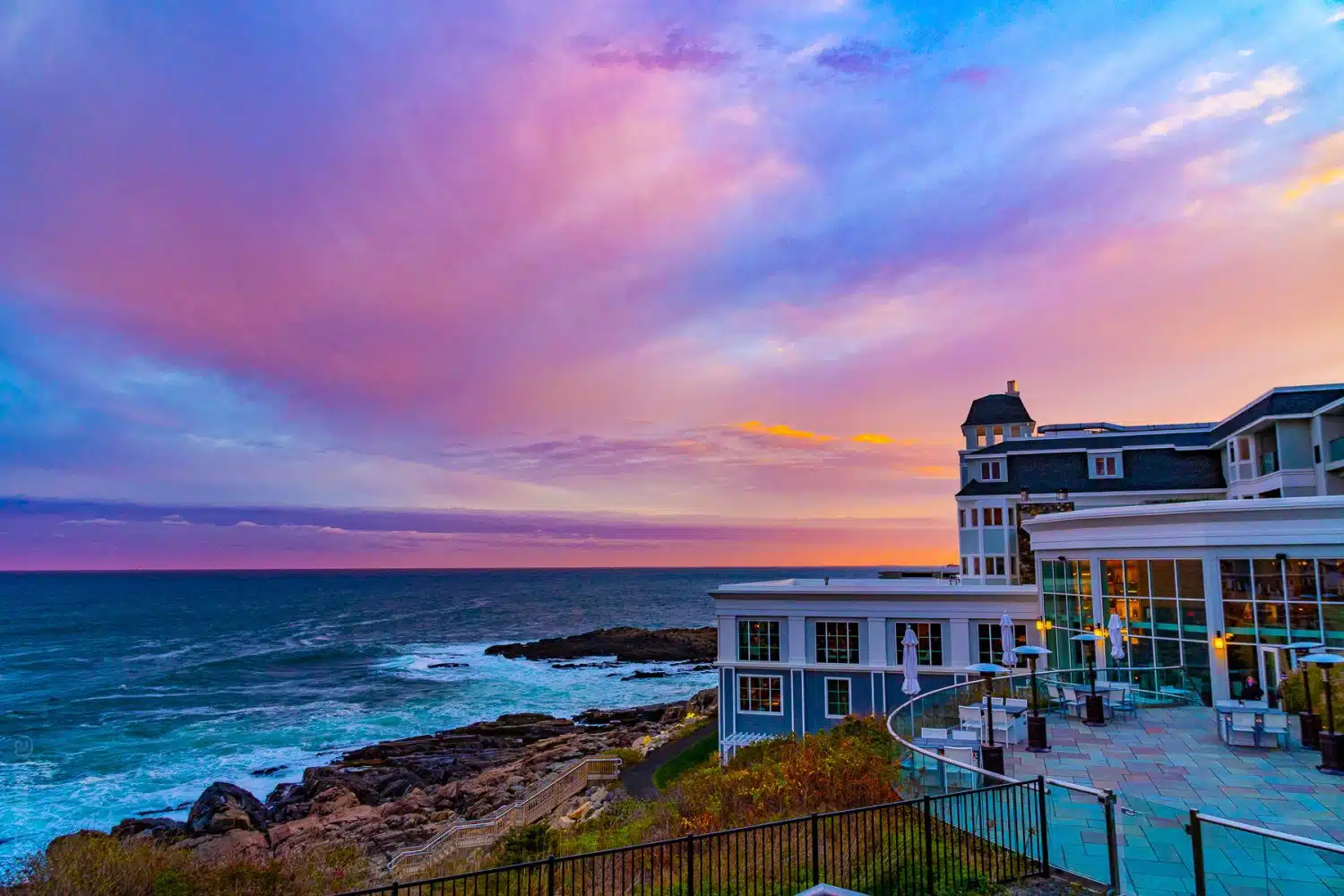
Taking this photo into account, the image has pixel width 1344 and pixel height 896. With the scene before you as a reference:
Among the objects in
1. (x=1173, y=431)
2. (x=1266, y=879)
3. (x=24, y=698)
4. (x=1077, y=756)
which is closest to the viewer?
(x=1266, y=879)

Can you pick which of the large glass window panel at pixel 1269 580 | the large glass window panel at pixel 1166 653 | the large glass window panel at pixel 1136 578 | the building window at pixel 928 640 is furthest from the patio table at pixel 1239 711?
the building window at pixel 928 640

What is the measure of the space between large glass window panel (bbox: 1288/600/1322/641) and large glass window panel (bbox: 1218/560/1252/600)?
2.98 feet

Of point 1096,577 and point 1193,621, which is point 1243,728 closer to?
point 1193,621

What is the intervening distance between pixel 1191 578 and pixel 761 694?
47.0 feet

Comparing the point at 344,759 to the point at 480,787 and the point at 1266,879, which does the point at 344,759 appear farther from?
the point at 1266,879

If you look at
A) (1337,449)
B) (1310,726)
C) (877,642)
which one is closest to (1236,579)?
(1310,726)

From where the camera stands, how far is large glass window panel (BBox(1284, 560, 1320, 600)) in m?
17.3

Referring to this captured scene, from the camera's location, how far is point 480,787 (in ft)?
109

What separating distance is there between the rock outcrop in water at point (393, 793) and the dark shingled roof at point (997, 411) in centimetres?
2360

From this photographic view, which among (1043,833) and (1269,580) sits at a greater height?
(1269,580)

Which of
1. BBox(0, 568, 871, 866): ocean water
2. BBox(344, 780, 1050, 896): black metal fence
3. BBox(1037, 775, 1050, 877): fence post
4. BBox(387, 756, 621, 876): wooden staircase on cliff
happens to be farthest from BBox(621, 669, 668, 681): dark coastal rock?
BBox(1037, 775, 1050, 877): fence post

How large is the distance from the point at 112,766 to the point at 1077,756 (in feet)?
147

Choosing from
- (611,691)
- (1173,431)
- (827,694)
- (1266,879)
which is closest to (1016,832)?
(1266,879)

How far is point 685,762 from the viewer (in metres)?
32.0
